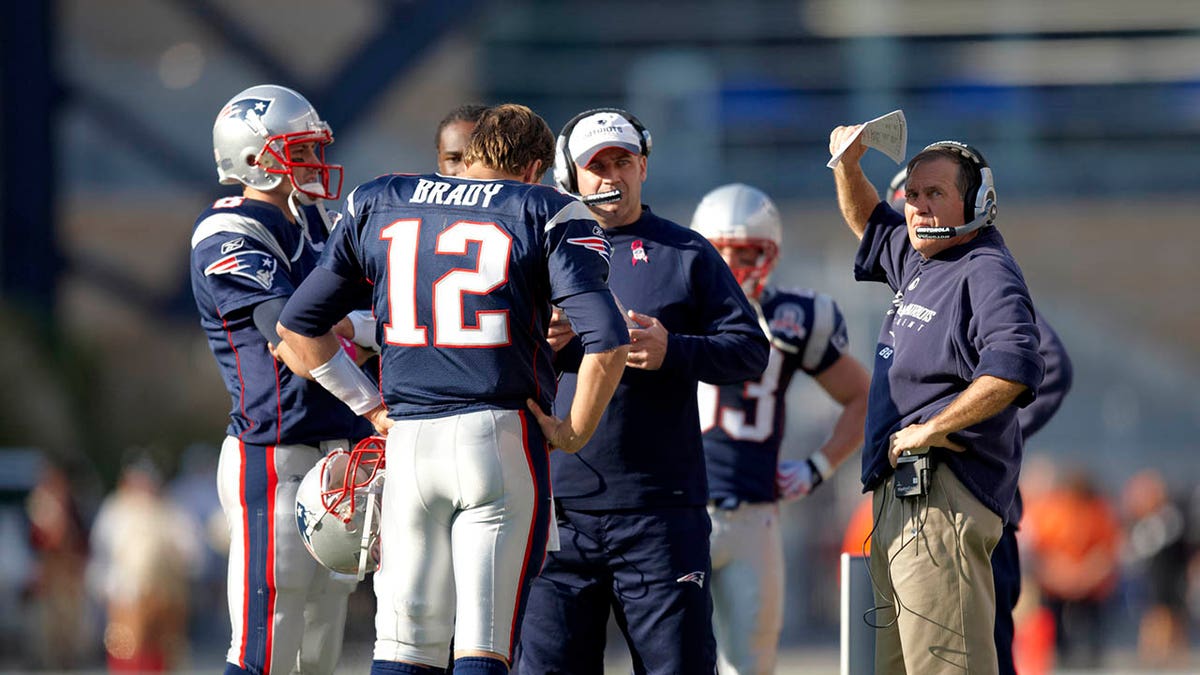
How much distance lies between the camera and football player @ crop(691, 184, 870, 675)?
7.06 metres

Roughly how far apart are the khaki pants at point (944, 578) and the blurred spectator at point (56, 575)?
1116cm

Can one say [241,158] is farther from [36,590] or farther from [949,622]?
[36,590]

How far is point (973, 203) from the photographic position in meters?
5.55

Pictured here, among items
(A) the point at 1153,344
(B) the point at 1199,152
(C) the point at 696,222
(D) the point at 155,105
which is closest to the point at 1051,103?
(B) the point at 1199,152

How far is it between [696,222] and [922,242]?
198 cm

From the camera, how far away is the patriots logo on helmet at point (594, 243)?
5117 millimetres

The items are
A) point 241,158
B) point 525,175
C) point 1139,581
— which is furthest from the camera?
point 1139,581

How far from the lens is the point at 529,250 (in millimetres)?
5129

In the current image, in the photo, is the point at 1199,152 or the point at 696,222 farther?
the point at 1199,152

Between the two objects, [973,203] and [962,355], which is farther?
[973,203]

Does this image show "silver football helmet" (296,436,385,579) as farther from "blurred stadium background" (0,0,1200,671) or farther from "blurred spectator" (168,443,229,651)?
"blurred stadium background" (0,0,1200,671)

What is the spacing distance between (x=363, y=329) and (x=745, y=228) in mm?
1875

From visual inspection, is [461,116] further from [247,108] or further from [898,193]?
[898,193]

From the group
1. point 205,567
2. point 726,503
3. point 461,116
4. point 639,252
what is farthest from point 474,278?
point 205,567
